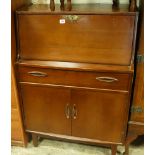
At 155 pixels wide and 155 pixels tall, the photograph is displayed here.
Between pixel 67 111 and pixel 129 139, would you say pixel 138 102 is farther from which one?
pixel 67 111

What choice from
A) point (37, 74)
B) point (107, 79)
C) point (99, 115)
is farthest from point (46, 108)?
point (107, 79)

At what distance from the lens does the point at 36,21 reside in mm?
1535

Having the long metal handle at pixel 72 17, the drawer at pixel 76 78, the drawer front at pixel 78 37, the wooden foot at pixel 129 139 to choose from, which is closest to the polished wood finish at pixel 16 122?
the drawer at pixel 76 78

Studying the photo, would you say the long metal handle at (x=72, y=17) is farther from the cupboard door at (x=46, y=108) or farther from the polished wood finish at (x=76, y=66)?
the cupboard door at (x=46, y=108)

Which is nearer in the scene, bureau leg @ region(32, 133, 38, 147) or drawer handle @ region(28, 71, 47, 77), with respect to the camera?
drawer handle @ region(28, 71, 47, 77)

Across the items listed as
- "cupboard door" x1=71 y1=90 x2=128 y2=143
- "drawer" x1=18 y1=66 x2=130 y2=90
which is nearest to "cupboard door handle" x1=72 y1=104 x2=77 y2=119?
"cupboard door" x1=71 y1=90 x2=128 y2=143

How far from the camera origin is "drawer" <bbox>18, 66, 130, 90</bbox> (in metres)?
1.50

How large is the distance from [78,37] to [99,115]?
585 mm

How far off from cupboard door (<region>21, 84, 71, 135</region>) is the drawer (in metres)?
0.06

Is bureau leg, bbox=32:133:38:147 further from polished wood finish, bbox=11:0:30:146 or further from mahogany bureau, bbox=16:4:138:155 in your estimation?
mahogany bureau, bbox=16:4:138:155

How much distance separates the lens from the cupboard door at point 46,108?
1.65 m

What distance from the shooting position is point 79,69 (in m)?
1.52
